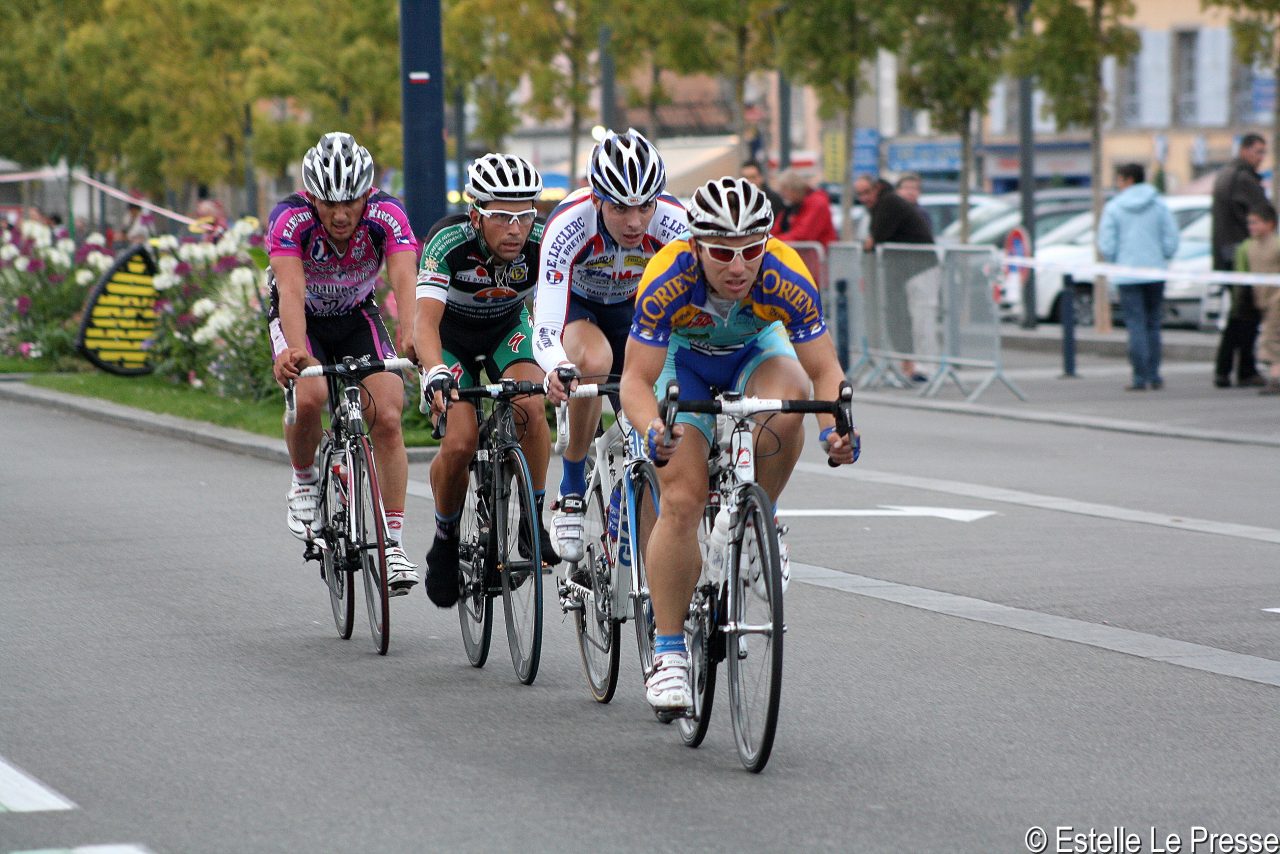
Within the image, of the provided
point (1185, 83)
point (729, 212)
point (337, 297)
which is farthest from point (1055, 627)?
point (1185, 83)

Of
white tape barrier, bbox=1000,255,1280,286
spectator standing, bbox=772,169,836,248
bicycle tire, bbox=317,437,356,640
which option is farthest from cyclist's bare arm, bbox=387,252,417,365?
spectator standing, bbox=772,169,836,248

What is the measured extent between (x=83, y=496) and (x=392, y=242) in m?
4.99

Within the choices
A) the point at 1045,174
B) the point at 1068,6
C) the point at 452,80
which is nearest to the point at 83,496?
the point at 1068,6

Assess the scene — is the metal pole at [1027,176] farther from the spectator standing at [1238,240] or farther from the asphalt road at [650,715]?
the asphalt road at [650,715]

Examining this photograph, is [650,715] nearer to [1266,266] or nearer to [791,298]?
[791,298]

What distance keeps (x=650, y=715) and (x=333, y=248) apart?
2500 millimetres

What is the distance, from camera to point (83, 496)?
40.9 feet

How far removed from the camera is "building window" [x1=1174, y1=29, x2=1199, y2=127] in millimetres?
54438

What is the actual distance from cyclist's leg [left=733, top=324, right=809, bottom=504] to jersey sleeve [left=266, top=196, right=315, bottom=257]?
232cm

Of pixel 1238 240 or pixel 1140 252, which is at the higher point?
pixel 1238 240

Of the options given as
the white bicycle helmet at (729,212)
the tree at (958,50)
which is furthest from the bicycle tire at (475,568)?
the tree at (958,50)

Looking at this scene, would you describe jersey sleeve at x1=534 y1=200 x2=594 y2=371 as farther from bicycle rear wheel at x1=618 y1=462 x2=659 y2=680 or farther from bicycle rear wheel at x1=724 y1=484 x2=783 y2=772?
bicycle rear wheel at x1=724 y1=484 x2=783 y2=772

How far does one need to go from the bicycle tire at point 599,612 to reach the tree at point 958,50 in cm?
1907

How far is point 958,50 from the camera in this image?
84.1ft
